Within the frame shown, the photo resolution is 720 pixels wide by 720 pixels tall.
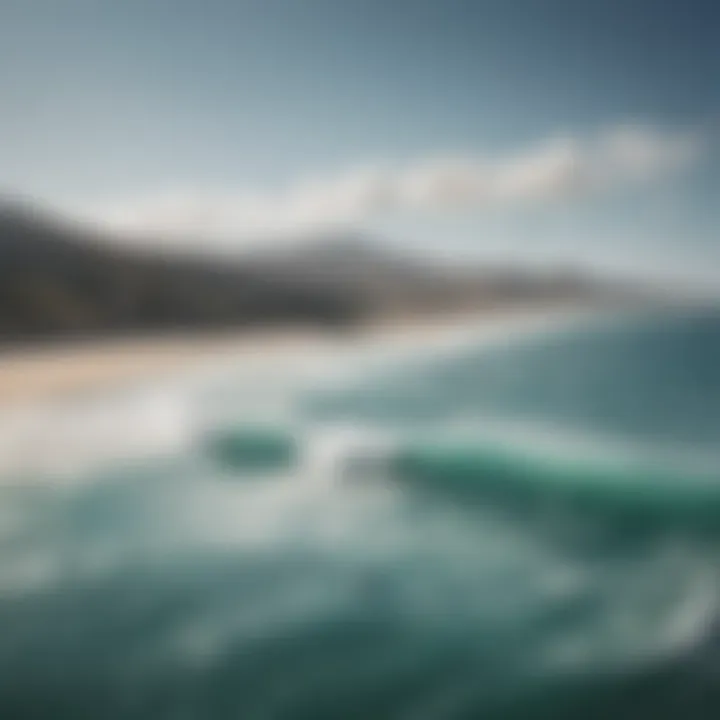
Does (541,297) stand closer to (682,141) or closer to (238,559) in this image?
(682,141)

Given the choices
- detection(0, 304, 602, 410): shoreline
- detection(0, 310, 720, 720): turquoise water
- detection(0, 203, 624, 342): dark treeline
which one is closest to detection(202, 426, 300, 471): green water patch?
detection(0, 310, 720, 720): turquoise water

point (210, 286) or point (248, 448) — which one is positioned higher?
point (210, 286)

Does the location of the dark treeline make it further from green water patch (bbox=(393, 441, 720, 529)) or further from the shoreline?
green water patch (bbox=(393, 441, 720, 529))

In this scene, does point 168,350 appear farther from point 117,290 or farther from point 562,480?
point 562,480

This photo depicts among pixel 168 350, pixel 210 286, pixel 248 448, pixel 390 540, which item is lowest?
pixel 390 540

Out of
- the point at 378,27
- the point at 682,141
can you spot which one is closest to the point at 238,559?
the point at 378,27

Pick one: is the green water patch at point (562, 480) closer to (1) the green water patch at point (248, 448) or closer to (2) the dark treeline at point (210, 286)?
(1) the green water patch at point (248, 448)

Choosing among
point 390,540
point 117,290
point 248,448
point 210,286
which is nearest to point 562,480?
point 390,540

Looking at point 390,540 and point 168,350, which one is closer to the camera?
point 390,540

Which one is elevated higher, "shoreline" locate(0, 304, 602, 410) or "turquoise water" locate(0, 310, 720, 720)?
"shoreline" locate(0, 304, 602, 410)
